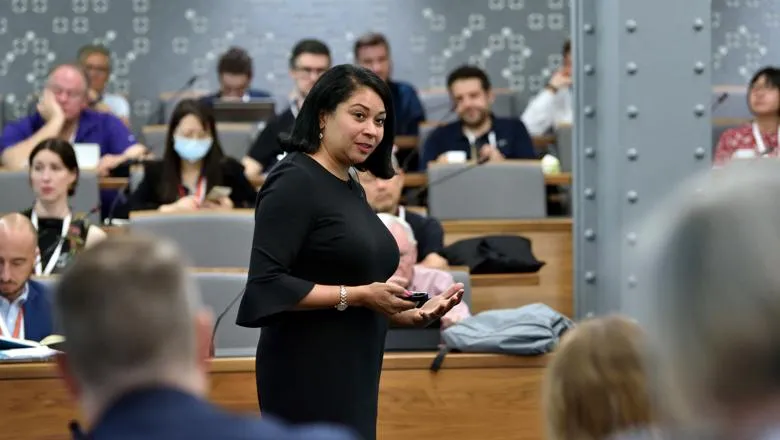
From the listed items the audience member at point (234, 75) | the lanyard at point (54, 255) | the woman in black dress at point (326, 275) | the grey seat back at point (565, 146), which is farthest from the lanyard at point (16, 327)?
the audience member at point (234, 75)

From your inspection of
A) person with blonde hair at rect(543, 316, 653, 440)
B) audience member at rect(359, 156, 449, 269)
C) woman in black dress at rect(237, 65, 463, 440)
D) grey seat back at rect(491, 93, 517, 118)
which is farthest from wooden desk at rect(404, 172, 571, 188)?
person with blonde hair at rect(543, 316, 653, 440)

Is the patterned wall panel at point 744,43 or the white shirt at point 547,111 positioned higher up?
the patterned wall panel at point 744,43

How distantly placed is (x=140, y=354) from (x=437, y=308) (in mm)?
2050

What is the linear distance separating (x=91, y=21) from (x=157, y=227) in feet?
20.1

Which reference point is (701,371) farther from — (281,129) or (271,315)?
(281,129)

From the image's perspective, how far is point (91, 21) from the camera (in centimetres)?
1150

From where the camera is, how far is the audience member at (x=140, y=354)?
131 cm

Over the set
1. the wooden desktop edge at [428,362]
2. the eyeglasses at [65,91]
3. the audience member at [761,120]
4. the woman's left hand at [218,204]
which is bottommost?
the wooden desktop edge at [428,362]

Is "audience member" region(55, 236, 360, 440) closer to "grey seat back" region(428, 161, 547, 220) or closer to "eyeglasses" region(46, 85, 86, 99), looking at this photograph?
"grey seat back" region(428, 161, 547, 220)

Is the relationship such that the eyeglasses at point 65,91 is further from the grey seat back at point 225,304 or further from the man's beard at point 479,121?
the grey seat back at point 225,304

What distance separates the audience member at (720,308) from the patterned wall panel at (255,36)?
34.6 feet

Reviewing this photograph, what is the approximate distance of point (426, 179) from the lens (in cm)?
762

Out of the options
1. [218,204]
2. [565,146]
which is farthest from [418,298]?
[565,146]

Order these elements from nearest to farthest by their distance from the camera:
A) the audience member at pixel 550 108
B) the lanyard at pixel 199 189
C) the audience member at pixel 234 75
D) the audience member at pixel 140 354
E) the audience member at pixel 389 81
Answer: the audience member at pixel 140 354, the lanyard at pixel 199 189, the audience member at pixel 389 81, the audience member at pixel 234 75, the audience member at pixel 550 108
